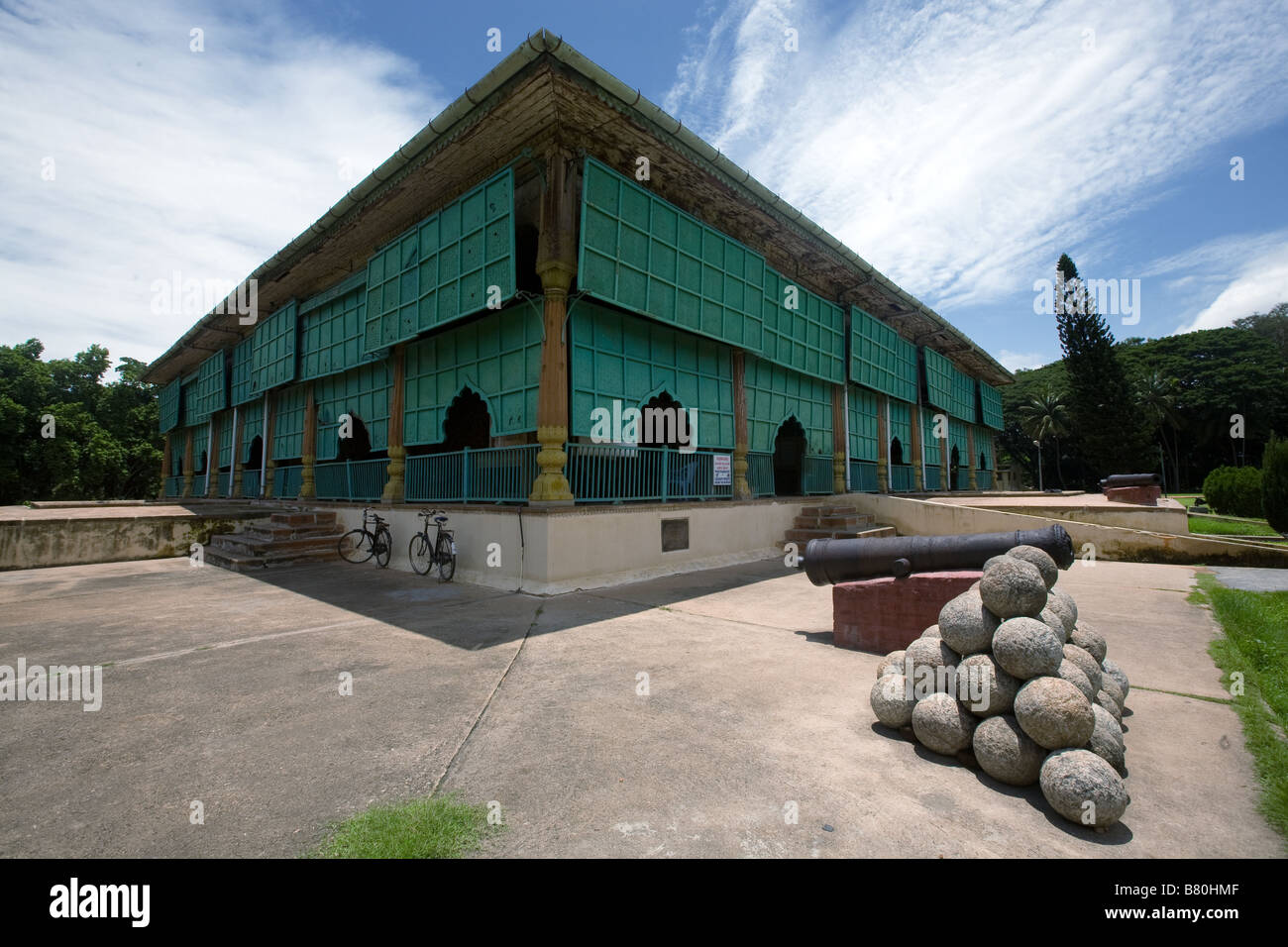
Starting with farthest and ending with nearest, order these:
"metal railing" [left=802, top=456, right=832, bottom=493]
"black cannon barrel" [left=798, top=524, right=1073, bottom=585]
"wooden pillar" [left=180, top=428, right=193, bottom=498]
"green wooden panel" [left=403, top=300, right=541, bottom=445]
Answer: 1. "wooden pillar" [left=180, top=428, right=193, bottom=498]
2. "metal railing" [left=802, top=456, right=832, bottom=493]
3. "green wooden panel" [left=403, top=300, right=541, bottom=445]
4. "black cannon barrel" [left=798, top=524, right=1073, bottom=585]

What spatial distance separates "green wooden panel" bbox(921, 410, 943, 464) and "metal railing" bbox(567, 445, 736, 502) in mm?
12762

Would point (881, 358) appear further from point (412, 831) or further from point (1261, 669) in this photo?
point (412, 831)

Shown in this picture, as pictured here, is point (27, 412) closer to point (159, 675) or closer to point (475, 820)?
Answer: point (159, 675)

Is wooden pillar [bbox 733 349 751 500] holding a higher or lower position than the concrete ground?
higher

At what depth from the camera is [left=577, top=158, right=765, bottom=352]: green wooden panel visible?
911 centimetres

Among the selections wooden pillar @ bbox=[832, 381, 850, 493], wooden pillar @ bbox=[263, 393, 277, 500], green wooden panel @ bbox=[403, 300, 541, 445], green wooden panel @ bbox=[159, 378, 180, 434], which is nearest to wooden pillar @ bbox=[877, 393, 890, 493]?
wooden pillar @ bbox=[832, 381, 850, 493]

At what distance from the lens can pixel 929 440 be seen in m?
21.6

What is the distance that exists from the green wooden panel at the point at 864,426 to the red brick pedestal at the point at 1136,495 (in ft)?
23.9

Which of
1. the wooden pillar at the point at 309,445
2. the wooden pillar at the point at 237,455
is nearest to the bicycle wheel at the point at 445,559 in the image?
the wooden pillar at the point at 309,445

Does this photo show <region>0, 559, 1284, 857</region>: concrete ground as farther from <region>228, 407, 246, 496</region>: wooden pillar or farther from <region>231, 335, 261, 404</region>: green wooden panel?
<region>228, 407, 246, 496</region>: wooden pillar

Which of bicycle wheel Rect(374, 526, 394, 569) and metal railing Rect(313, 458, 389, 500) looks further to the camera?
metal railing Rect(313, 458, 389, 500)

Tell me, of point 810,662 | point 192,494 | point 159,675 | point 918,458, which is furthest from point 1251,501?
point 192,494

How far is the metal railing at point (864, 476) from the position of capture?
16.9 m

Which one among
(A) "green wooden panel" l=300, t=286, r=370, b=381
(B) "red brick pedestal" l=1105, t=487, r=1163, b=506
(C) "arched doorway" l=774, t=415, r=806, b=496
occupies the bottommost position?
(B) "red brick pedestal" l=1105, t=487, r=1163, b=506
